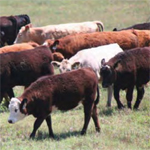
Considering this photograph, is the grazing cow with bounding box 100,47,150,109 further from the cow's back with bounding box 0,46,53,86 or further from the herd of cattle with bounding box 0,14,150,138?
the cow's back with bounding box 0,46,53,86

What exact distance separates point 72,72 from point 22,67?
217 centimetres

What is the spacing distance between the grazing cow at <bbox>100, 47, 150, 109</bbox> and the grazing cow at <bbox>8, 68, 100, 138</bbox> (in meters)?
1.75

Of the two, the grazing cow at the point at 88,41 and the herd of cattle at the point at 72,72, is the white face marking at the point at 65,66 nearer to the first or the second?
the herd of cattle at the point at 72,72

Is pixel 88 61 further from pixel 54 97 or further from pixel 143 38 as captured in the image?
pixel 143 38

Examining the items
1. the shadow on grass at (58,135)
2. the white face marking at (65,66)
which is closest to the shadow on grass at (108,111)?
the white face marking at (65,66)

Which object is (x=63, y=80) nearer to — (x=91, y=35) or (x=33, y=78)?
(x=33, y=78)

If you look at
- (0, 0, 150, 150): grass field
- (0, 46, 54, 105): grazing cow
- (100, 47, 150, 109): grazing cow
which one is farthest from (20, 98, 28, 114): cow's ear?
(100, 47, 150, 109): grazing cow

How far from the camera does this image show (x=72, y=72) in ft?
33.0

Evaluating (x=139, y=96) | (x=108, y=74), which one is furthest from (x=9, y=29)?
(x=108, y=74)

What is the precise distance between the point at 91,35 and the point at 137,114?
4448 millimetres

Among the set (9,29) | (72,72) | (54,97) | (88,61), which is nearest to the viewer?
A: (54,97)

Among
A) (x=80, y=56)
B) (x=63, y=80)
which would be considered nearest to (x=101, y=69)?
(x=80, y=56)

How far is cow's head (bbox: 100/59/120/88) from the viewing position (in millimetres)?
11766

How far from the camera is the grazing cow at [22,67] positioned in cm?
1184
